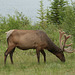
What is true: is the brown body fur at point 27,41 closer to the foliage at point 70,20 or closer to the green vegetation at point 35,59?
the green vegetation at point 35,59

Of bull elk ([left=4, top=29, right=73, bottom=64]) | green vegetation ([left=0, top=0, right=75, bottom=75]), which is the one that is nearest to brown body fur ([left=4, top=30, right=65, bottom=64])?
bull elk ([left=4, top=29, right=73, bottom=64])

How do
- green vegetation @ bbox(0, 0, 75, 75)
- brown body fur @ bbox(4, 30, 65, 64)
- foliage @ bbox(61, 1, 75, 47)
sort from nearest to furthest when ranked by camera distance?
green vegetation @ bbox(0, 0, 75, 75) < brown body fur @ bbox(4, 30, 65, 64) < foliage @ bbox(61, 1, 75, 47)

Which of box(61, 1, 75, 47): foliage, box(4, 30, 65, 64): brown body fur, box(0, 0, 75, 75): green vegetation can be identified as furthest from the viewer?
box(61, 1, 75, 47): foliage

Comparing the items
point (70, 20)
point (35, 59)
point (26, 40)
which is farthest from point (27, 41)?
point (70, 20)

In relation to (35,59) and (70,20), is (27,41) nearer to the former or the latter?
(35,59)

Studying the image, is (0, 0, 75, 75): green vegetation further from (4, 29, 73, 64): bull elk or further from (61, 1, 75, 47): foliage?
(4, 29, 73, 64): bull elk

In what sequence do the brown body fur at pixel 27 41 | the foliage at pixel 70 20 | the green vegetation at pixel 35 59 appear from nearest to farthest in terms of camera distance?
the green vegetation at pixel 35 59
the brown body fur at pixel 27 41
the foliage at pixel 70 20

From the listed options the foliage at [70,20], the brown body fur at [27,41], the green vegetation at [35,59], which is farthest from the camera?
the foliage at [70,20]

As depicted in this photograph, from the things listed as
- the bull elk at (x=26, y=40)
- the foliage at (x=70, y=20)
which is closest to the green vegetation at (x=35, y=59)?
the foliage at (x=70, y=20)

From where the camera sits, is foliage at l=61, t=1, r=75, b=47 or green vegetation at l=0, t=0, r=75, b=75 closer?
green vegetation at l=0, t=0, r=75, b=75

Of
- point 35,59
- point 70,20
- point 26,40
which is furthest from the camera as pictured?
point 70,20

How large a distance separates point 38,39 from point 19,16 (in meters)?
9.20

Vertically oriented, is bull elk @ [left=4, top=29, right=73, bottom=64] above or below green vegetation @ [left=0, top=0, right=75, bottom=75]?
above

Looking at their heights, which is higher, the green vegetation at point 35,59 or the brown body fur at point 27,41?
the brown body fur at point 27,41
